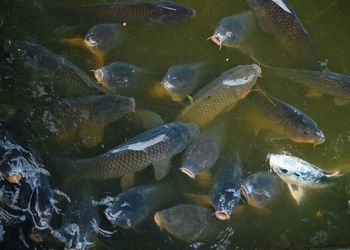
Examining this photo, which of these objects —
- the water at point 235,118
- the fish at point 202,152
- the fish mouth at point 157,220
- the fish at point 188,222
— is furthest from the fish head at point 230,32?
the fish mouth at point 157,220

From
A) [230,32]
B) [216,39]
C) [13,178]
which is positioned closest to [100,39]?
[216,39]

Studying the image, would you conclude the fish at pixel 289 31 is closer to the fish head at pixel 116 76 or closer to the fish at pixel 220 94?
the fish at pixel 220 94

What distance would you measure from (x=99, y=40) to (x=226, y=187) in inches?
52.7

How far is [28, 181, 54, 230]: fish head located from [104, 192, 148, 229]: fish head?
12.9 inches

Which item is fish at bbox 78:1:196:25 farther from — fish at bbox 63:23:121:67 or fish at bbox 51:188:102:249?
fish at bbox 51:188:102:249

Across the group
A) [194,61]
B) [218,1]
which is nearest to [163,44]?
[194,61]

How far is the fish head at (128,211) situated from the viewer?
116 inches

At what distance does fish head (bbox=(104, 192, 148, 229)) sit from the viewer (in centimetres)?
295

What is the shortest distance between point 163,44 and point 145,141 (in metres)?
0.97

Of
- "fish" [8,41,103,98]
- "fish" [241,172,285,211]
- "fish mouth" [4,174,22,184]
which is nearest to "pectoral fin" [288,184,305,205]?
"fish" [241,172,285,211]

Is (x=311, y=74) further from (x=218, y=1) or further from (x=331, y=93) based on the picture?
(x=218, y=1)

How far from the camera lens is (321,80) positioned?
365 centimetres

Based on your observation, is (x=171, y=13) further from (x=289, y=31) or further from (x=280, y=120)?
(x=280, y=120)

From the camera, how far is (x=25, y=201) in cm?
287
